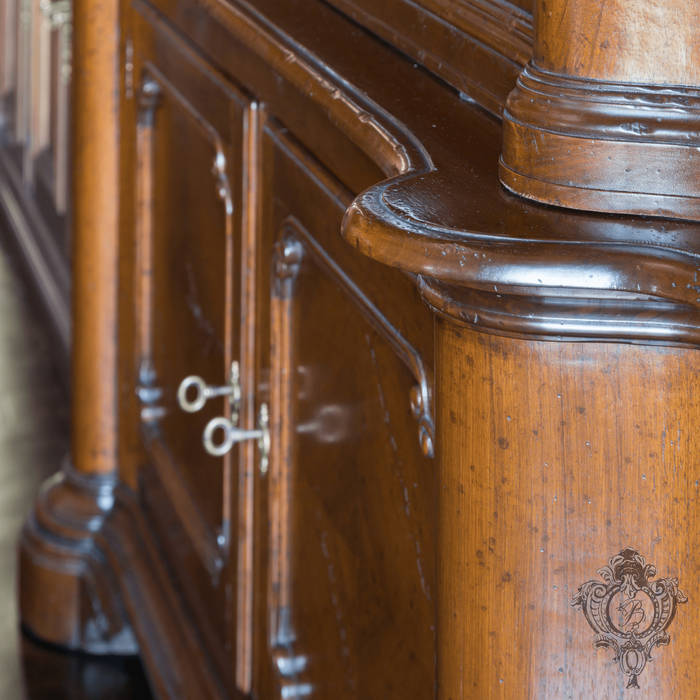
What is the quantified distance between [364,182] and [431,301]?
0.33m

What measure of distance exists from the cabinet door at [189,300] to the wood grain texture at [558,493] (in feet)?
2.38

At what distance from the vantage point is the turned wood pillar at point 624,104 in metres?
0.64

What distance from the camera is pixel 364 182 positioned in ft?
3.29

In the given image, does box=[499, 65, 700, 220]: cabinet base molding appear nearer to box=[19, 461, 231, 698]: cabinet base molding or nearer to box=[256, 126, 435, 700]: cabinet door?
box=[256, 126, 435, 700]: cabinet door

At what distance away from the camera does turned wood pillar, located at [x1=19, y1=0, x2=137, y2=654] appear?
79.3 inches

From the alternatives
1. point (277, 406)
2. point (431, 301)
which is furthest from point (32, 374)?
point (431, 301)

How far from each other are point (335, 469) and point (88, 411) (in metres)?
1.07

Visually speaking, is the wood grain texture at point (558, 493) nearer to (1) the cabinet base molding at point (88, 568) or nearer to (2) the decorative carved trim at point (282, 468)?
(2) the decorative carved trim at point (282, 468)

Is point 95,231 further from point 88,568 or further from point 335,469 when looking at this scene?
point 335,469

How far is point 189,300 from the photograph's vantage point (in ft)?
5.62

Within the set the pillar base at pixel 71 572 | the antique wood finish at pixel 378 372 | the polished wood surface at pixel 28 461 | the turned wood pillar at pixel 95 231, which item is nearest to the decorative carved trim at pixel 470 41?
the antique wood finish at pixel 378 372

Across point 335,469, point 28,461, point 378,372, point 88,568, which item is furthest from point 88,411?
point 378,372

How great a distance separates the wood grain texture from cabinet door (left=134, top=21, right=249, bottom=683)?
0.73m

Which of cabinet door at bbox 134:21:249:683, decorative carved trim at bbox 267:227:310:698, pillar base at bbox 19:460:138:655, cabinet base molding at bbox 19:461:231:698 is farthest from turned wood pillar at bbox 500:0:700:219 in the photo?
pillar base at bbox 19:460:138:655
